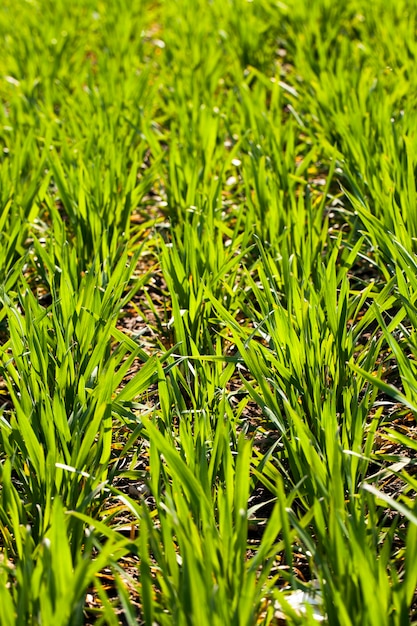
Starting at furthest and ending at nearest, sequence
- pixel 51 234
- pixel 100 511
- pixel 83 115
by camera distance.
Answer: pixel 83 115, pixel 51 234, pixel 100 511

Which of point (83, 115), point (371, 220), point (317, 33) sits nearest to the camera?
point (371, 220)

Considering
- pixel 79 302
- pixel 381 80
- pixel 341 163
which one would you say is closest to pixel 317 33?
pixel 381 80

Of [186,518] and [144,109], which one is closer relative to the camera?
[186,518]

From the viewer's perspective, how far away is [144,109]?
2.97m

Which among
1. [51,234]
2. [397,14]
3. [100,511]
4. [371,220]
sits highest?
[397,14]

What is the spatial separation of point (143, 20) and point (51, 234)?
247 cm

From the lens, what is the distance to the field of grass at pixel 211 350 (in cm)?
114

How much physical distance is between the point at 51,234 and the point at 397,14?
7.21ft

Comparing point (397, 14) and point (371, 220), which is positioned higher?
point (397, 14)

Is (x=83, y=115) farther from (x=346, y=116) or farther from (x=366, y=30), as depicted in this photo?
(x=366, y=30)

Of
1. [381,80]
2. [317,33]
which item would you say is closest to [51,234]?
[381,80]

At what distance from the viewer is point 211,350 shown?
176 cm

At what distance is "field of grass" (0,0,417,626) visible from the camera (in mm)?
1141

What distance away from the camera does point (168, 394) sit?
1532 mm
